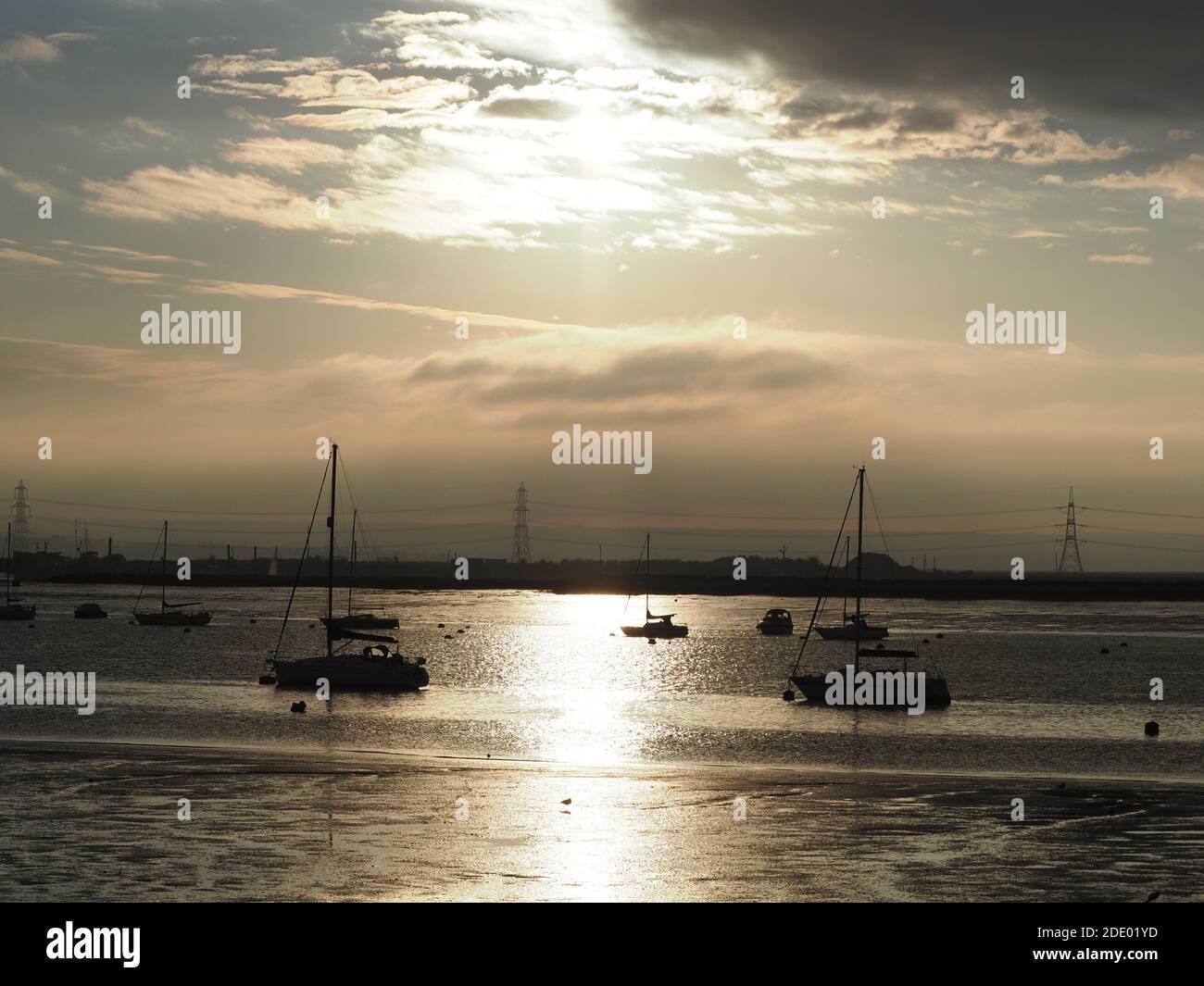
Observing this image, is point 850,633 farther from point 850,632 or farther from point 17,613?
point 17,613

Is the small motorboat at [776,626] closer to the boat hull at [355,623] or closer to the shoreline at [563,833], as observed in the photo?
the boat hull at [355,623]

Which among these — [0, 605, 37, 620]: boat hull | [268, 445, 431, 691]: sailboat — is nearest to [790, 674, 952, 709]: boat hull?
[268, 445, 431, 691]: sailboat

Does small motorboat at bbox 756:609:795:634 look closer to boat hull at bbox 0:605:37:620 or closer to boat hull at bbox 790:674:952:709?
boat hull at bbox 790:674:952:709

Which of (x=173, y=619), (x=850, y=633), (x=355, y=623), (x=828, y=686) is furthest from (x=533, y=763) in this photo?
(x=173, y=619)

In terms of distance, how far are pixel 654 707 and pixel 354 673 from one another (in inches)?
698

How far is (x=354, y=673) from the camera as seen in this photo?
72.2 m

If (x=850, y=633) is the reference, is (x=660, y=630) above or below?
below

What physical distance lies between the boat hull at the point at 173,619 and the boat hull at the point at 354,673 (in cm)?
8062

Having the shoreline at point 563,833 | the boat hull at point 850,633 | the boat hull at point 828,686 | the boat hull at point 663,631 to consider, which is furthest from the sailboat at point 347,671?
the boat hull at point 663,631

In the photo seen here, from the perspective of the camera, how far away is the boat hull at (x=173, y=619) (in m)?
151

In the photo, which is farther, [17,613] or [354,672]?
[17,613]

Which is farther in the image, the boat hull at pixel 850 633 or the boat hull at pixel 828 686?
the boat hull at pixel 850 633
